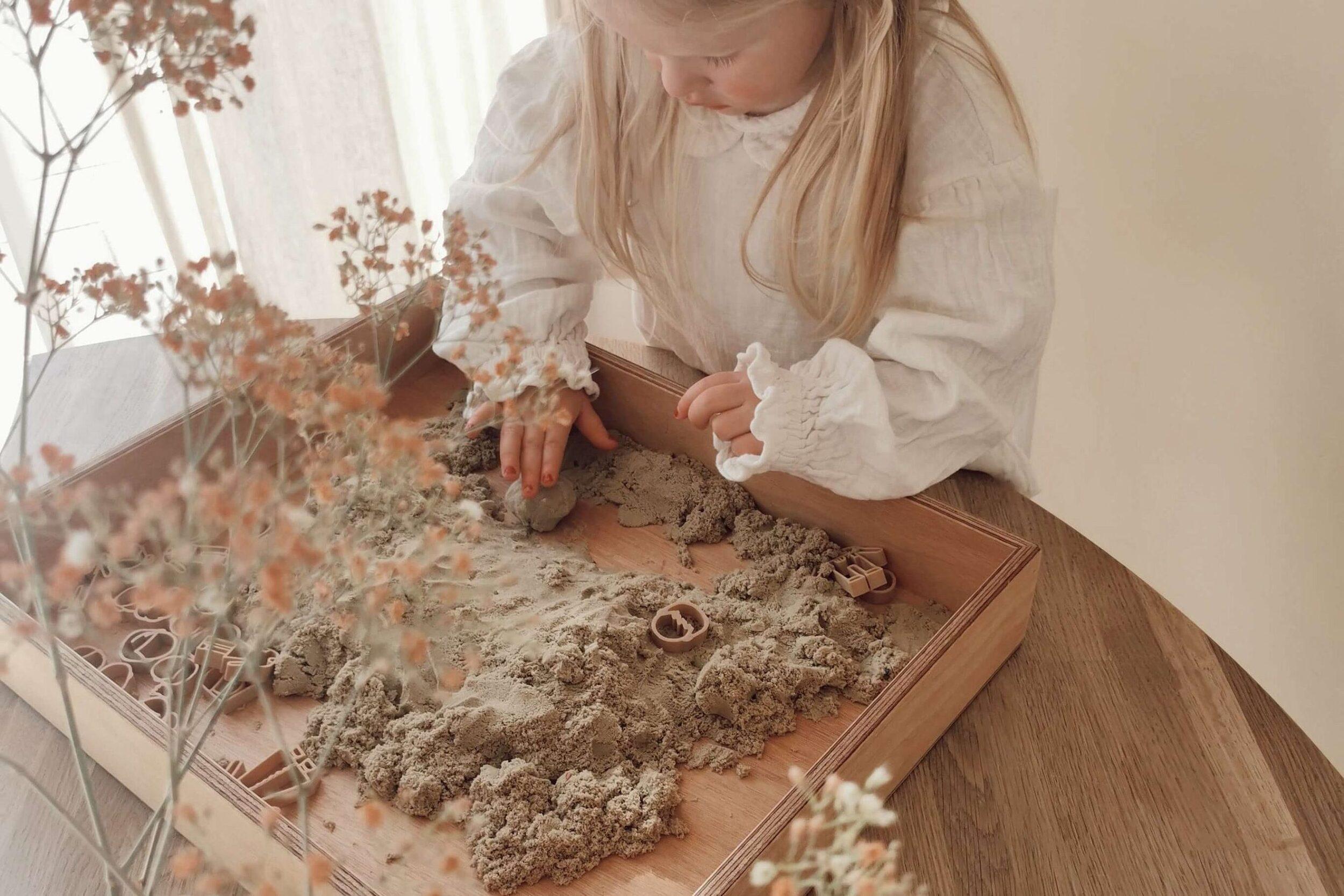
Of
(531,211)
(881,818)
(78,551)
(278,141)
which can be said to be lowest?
(278,141)

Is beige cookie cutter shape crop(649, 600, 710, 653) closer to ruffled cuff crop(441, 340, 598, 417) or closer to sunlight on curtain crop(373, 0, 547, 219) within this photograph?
ruffled cuff crop(441, 340, 598, 417)

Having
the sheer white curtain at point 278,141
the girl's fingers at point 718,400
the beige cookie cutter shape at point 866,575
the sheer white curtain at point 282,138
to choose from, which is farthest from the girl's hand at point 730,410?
the sheer white curtain at point 278,141

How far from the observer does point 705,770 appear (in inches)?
28.4

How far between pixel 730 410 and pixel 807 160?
0.22 meters

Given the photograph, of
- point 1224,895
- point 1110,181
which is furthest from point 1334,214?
point 1224,895

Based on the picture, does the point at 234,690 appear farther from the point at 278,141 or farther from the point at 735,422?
the point at 278,141

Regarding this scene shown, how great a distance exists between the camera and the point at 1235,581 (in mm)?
1398

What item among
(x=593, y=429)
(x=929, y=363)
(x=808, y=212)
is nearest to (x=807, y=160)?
(x=808, y=212)

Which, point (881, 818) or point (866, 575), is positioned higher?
point (881, 818)

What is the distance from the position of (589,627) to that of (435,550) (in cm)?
41

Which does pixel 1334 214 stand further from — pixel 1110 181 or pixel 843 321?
pixel 843 321

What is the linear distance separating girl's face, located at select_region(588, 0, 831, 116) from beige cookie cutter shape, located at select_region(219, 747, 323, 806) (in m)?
0.54

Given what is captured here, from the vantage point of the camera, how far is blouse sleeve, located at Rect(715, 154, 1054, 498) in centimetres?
85

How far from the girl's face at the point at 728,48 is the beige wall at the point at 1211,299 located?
56 centimetres
